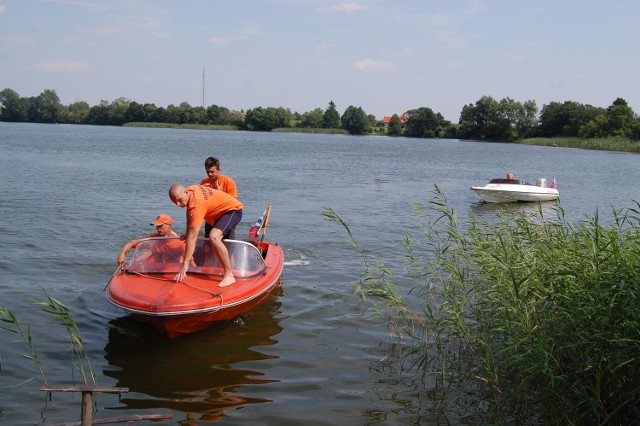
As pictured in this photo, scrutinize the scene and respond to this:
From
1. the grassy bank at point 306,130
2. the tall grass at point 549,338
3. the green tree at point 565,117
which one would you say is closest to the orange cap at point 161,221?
the tall grass at point 549,338

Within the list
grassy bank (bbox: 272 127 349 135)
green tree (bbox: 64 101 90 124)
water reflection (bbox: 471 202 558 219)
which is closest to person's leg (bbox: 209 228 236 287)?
water reflection (bbox: 471 202 558 219)

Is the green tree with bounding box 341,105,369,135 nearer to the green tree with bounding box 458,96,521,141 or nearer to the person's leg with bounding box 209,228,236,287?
the green tree with bounding box 458,96,521,141

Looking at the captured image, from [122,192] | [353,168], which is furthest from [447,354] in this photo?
[353,168]

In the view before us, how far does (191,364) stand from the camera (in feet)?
26.5

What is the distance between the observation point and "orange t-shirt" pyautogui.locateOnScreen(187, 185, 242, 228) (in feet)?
28.3

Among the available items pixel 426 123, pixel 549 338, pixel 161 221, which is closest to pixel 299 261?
pixel 161 221

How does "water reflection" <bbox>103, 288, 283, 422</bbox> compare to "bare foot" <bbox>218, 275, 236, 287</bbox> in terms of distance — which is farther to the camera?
"bare foot" <bbox>218, 275, 236, 287</bbox>

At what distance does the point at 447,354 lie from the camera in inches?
316

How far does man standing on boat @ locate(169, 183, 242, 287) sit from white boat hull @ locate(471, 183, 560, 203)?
59.8 ft

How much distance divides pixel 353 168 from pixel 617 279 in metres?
37.1

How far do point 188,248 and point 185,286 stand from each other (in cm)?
53

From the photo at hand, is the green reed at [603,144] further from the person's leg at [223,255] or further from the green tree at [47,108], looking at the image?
the green tree at [47,108]

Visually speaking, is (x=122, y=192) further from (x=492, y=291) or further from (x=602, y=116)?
(x=602, y=116)

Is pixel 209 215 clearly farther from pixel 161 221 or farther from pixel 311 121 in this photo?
pixel 311 121
